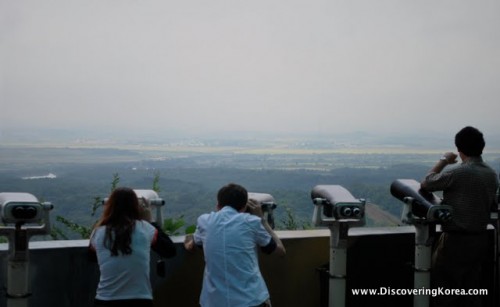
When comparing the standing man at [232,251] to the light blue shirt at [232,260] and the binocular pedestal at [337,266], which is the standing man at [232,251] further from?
the binocular pedestal at [337,266]

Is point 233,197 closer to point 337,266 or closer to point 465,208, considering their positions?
point 337,266

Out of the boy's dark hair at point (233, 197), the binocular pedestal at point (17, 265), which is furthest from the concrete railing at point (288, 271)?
the boy's dark hair at point (233, 197)

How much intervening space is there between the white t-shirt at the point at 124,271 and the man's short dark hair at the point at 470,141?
210 cm

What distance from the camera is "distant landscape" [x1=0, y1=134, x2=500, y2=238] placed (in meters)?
5.70

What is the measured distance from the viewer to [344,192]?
4363 millimetres

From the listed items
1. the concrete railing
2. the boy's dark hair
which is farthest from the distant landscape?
the boy's dark hair

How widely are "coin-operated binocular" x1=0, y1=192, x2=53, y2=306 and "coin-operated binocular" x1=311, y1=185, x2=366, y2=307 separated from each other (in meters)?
1.60

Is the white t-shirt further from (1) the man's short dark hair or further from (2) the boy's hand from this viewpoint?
(1) the man's short dark hair

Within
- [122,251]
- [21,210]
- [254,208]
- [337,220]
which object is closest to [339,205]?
[337,220]

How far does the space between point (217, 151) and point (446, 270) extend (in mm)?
3184

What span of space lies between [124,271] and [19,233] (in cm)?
57

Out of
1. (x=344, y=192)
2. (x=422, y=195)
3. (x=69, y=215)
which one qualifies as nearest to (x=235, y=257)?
(x=344, y=192)

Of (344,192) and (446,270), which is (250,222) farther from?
(446,270)

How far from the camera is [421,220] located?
14.6 ft
